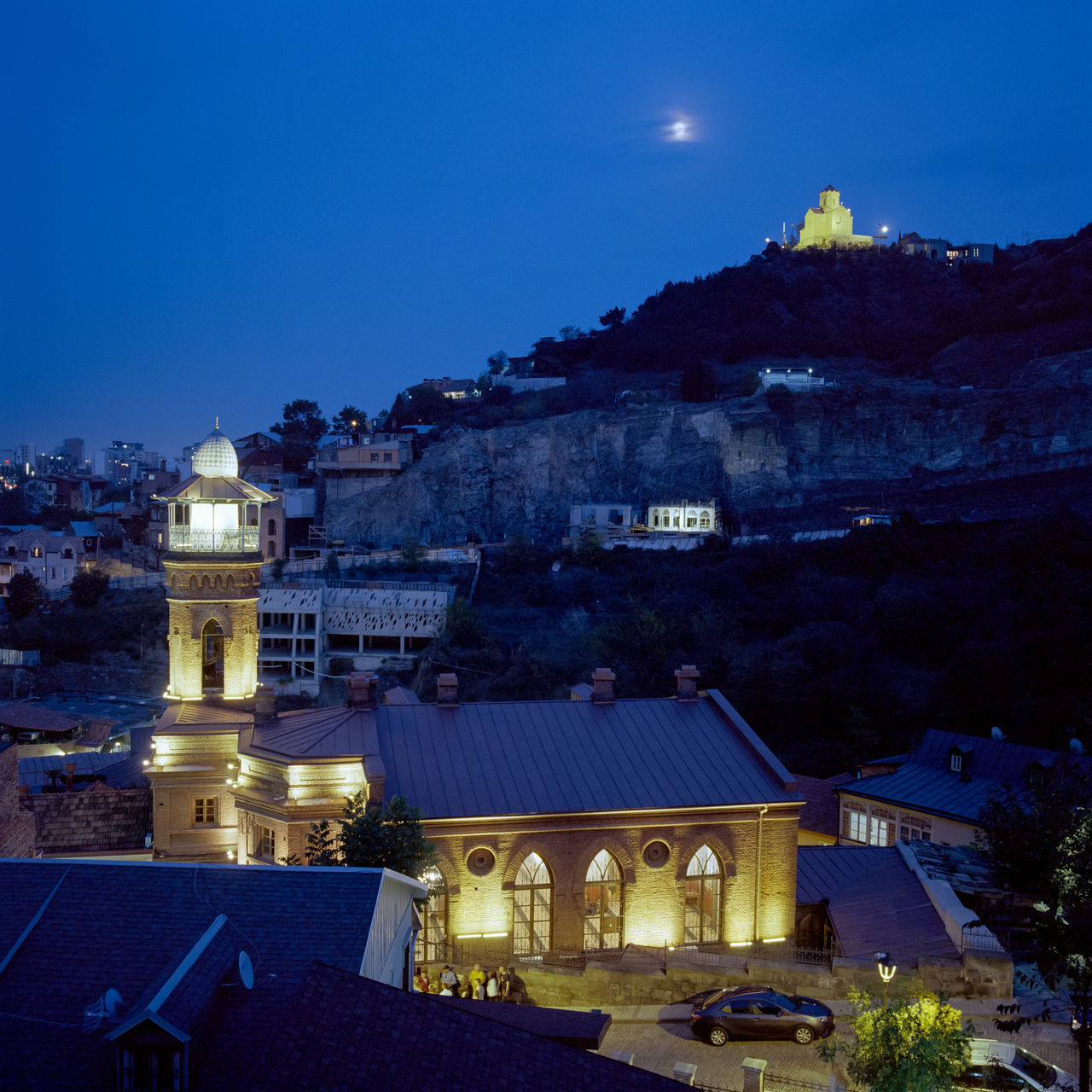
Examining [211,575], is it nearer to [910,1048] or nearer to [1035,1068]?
[910,1048]

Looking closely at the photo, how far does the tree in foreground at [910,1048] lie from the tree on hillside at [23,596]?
6882cm

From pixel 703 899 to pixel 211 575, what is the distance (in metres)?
12.0

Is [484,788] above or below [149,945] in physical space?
below

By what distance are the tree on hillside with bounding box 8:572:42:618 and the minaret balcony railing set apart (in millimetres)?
55512

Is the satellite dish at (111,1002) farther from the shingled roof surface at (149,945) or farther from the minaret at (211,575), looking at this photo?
the minaret at (211,575)

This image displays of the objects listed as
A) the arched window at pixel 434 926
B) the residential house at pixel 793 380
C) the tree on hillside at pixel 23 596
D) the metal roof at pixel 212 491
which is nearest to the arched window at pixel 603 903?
the arched window at pixel 434 926

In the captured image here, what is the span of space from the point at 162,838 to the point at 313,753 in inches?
148

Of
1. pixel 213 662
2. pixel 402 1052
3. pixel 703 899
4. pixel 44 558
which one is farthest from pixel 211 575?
pixel 44 558

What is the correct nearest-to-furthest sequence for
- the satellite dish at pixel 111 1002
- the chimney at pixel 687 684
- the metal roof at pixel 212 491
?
the satellite dish at pixel 111 1002, the metal roof at pixel 212 491, the chimney at pixel 687 684

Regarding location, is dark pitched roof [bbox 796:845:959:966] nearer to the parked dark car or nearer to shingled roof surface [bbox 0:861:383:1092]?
the parked dark car

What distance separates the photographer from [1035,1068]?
14578 millimetres

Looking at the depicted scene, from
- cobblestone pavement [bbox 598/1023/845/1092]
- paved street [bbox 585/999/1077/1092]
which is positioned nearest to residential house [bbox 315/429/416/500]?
paved street [bbox 585/999/1077/1092]

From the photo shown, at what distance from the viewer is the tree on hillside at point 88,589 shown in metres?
68.8

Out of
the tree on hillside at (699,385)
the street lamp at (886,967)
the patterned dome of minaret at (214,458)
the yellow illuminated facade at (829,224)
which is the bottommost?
the street lamp at (886,967)
